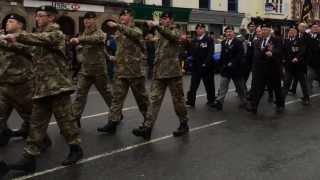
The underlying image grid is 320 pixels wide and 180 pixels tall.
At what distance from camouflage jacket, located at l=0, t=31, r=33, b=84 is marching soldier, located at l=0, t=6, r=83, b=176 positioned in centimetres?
74

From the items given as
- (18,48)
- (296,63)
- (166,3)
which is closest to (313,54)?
(296,63)

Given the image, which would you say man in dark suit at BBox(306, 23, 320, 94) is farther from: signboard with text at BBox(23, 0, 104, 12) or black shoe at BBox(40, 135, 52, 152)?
signboard with text at BBox(23, 0, 104, 12)

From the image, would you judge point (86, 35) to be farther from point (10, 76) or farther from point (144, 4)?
point (144, 4)

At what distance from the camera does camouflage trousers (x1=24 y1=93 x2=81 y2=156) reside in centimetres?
729

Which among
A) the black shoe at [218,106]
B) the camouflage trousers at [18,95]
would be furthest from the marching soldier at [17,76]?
the black shoe at [218,106]

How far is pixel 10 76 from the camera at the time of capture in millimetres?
8312

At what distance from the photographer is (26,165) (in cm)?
709

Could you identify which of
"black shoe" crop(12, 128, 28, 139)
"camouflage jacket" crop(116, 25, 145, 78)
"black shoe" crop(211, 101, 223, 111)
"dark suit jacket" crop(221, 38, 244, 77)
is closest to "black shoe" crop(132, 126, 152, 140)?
"camouflage jacket" crop(116, 25, 145, 78)

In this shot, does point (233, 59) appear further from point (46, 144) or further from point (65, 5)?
point (65, 5)

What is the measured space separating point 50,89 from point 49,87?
29mm

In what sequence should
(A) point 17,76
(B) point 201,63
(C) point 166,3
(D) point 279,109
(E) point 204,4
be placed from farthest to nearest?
(E) point 204,4
(C) point 166,3
(B) point 201,63
(D) point 279,109
(A) point 17,76

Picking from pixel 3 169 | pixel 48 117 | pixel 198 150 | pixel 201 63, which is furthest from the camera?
pixel 201 63

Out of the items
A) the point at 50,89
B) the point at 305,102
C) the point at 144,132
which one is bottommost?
the point at 305,102

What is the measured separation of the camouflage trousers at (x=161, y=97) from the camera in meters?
9.28
